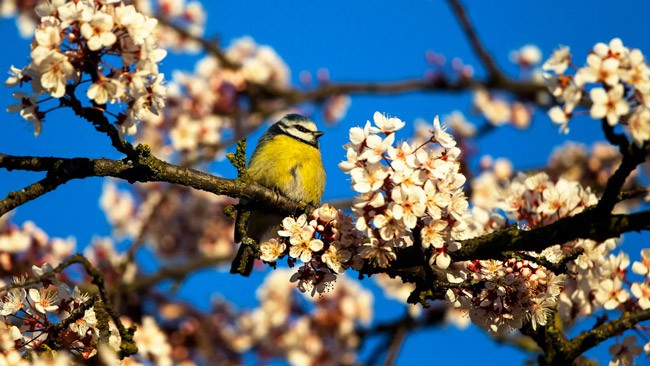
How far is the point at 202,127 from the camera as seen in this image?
10.0m

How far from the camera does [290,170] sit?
5895 millimetres

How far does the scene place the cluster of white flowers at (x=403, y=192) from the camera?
123 inches

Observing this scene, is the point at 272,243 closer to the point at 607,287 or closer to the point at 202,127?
the point at 607,287

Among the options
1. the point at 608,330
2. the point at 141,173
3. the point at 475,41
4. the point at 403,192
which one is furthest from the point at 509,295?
the point at 475,41

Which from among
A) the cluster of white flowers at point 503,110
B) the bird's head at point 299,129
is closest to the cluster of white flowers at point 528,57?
the cluster of white flowers at point 503,110

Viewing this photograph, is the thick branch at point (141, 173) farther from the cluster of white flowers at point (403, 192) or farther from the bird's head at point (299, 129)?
the bird's head at point (299, 129)

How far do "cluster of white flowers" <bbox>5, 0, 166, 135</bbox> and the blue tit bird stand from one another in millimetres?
2568

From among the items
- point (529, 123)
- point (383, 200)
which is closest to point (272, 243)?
point (383, 200)

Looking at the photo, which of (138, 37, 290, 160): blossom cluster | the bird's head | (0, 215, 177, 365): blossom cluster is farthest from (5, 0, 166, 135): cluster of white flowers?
(138, 37, 290, 160): blossom cluster

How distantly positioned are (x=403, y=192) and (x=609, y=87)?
95cm

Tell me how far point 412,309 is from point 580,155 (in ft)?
14.3

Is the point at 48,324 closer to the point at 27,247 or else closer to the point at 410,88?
the point at 27,247

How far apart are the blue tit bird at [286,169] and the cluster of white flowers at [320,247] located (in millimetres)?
A: 2005

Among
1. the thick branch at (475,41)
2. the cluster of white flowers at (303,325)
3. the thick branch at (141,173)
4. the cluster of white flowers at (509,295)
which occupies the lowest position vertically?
the cluster of white flowers at (509,295)
